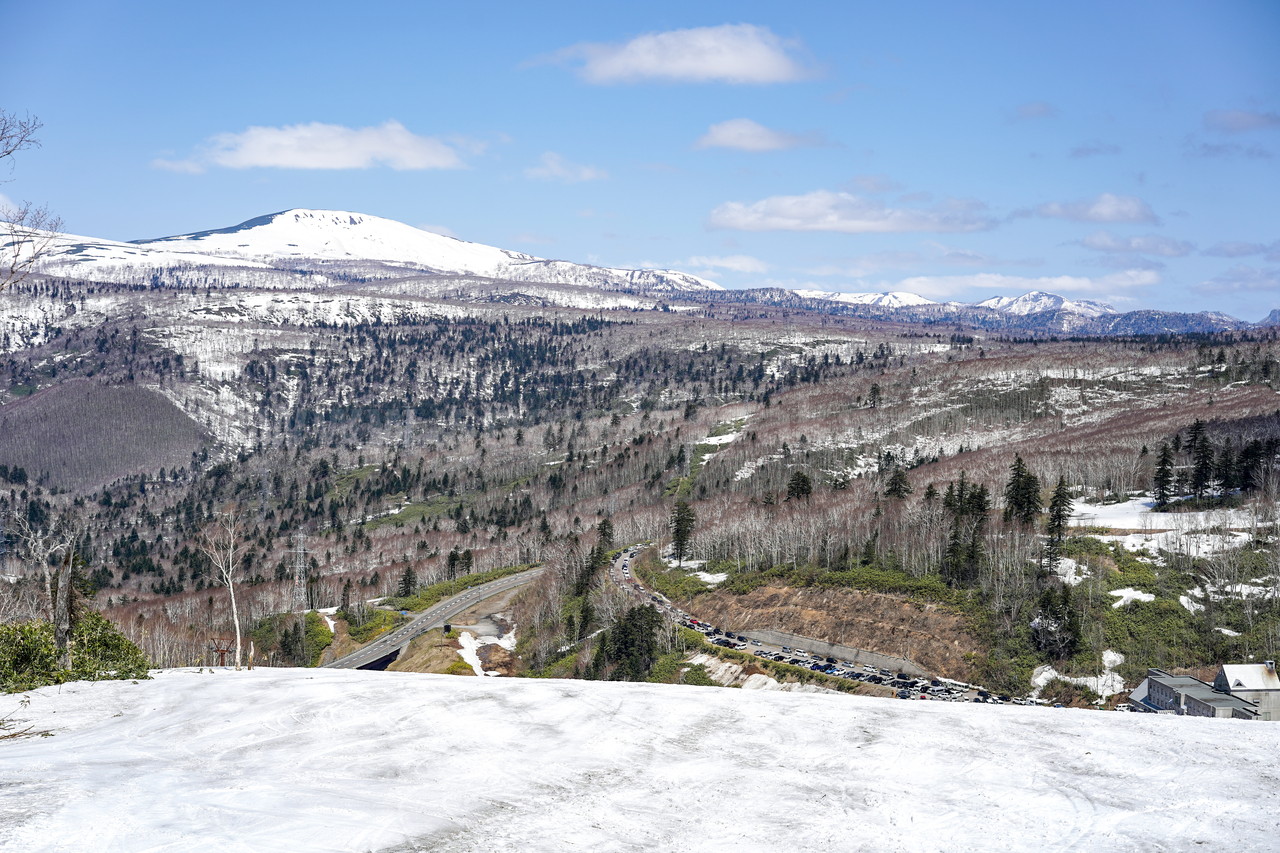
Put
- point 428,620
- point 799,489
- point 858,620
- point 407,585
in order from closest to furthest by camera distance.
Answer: point 858,620, point 428,620, point 407,585, point 799,489

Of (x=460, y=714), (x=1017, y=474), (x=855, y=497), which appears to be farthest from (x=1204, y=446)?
(x=460, y=714)

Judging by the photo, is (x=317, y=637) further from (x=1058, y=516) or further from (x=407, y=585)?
(x=1058, y=516)

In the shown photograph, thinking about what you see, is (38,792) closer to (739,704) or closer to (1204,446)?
(739,704)

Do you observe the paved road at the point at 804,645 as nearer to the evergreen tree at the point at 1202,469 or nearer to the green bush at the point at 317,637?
the green bush at the point at 317,637

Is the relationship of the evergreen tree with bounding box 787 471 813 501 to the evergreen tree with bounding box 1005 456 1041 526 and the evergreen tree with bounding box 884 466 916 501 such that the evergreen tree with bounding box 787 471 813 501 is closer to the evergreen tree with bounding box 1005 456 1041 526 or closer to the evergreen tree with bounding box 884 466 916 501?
the evergreen tree with bounding box 884 466 916 501

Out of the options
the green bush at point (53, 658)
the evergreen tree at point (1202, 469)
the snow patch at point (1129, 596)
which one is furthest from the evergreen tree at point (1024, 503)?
the green bush at point (53, 658)

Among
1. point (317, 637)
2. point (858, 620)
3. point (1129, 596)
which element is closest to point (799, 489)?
point (858, 620)

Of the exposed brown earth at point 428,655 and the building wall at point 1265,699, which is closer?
the building wall at point 1265,699

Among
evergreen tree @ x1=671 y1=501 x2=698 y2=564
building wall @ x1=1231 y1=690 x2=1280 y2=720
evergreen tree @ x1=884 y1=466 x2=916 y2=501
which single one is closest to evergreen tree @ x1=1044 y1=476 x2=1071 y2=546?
evergreen tree @ x1=884 y1=466 x2=916 y2=501
